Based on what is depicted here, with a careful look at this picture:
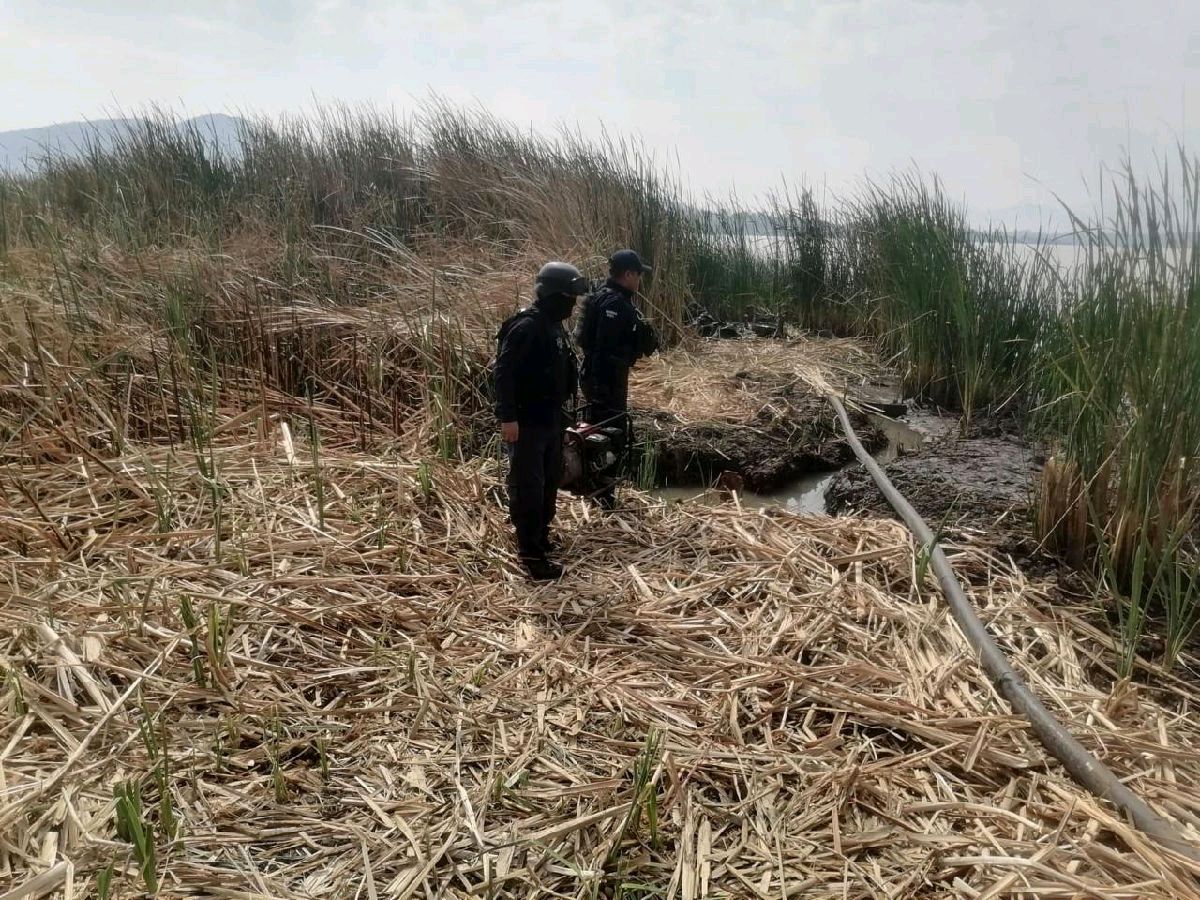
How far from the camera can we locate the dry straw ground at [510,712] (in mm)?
1975

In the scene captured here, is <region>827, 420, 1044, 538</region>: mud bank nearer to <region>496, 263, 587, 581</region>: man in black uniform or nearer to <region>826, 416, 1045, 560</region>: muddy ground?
<region>826, 416, 1045, 560</region>: muddy ground

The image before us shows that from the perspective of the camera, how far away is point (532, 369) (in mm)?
3551

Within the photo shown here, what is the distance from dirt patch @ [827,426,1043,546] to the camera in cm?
407

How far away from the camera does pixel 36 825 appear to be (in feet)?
6.39

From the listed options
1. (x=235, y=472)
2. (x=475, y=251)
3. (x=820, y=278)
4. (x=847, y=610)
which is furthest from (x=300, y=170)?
(x=847, y=610)

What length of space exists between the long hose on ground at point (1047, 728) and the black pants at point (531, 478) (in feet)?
5.54

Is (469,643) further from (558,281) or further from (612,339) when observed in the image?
(612,339)

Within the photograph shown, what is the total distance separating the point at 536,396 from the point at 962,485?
2.58 metres

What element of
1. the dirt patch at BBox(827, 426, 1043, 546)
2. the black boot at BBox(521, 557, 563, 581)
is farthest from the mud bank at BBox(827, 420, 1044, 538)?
the black boot at BBox(521, 557, 563, 581)

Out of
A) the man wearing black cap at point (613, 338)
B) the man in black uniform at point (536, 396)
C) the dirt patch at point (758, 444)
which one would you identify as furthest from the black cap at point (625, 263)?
the man in black uniform at point (536, 396)

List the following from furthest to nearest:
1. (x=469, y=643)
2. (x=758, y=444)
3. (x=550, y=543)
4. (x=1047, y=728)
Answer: (x=758, y=444) → (x=550, y=543) → (x=469, y=643) → (x=1047, y=728)

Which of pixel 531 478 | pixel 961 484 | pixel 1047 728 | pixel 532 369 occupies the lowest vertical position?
pixel 961 484

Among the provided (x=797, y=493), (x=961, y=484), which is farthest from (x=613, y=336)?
(x=961, y=484)

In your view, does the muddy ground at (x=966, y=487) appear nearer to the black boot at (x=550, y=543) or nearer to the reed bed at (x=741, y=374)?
the reed bed at (x=741, y=374)
